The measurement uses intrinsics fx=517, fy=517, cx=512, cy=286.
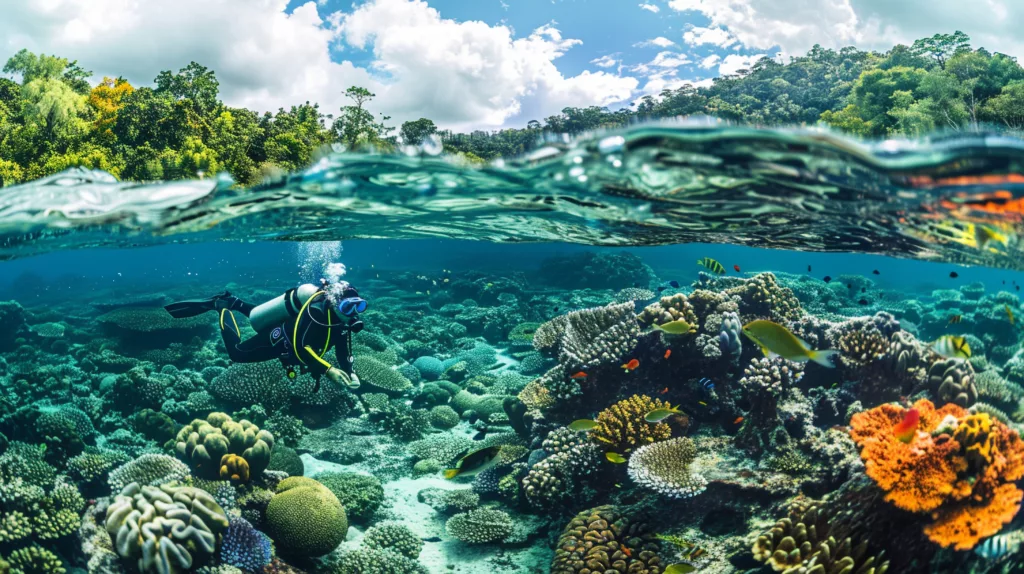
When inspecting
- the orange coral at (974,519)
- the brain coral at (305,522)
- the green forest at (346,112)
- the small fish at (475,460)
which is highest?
the green forest at (346,112)

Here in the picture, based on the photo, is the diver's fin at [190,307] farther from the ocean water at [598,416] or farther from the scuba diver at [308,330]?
the ocean water at [598,416]

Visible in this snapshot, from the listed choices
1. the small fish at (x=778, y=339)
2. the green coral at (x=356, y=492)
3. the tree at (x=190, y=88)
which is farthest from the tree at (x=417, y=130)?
the small fish at (x=778, y=339)

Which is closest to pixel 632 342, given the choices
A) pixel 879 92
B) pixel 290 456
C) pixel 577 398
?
pixel 577 398

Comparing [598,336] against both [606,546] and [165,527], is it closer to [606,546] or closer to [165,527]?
[606,546]

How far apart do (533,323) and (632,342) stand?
8.67 metres

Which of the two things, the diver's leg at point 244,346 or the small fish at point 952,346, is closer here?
the small fish at point 952,346

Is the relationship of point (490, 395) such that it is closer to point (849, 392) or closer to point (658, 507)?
point (658, 507)

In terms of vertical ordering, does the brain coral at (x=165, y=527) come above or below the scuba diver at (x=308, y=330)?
below

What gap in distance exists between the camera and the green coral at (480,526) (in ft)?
26.9

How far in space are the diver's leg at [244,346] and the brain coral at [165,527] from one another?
3102 mm

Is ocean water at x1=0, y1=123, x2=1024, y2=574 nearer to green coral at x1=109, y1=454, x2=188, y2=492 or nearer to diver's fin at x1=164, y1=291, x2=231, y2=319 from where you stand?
green coral at x1=109, y1=454, x2=188, y2=492

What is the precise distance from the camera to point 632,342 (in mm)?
9133

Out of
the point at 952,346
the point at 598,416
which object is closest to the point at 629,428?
the point at 598,416

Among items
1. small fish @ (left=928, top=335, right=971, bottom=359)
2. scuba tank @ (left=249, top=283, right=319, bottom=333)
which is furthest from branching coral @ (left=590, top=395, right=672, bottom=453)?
scuba tank @ (left=249, top=283, right=319, bottom=333)
